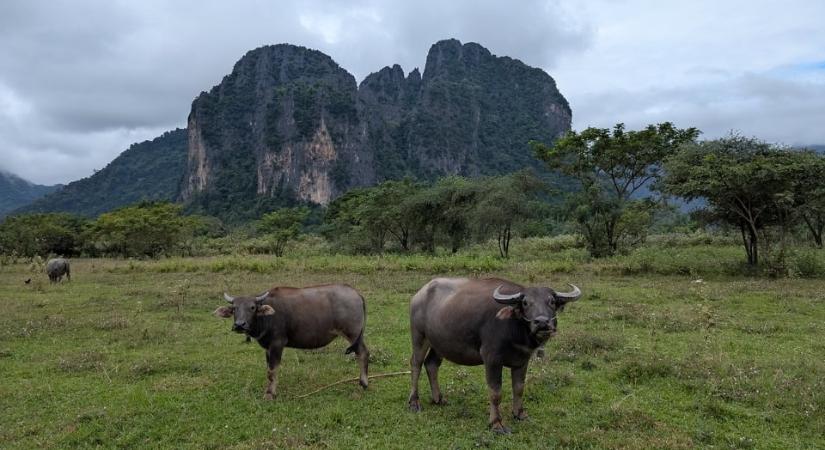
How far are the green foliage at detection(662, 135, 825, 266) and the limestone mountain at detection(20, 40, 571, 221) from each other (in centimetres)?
10241

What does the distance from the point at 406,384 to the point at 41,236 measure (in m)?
57.9

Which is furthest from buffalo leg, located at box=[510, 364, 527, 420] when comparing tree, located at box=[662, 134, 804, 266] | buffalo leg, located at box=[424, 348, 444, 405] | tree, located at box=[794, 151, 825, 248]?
tree, located at box=[794, 151, 825, 248]

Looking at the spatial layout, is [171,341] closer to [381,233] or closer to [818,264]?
[818,264]

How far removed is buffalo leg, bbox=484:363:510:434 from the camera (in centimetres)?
596

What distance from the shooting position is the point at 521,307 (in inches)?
227

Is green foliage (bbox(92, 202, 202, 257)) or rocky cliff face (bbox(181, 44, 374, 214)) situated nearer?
green foliage (bbox(92, 202, 202, 257))

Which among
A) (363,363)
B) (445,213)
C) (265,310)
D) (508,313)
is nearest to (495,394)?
(508,313)

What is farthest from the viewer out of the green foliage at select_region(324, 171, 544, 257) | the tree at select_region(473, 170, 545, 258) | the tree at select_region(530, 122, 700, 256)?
the green foliage at select_region(324, 171, 544, 257)

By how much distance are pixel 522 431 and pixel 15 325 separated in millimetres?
12931

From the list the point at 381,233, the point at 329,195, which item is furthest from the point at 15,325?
the point at 329,195

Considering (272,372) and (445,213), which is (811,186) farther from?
(445,213)

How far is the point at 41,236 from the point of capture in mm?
52344

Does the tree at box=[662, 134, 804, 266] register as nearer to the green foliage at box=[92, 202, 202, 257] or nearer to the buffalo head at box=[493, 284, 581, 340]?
the buffalo head at box=[493, 284, 581, 340]

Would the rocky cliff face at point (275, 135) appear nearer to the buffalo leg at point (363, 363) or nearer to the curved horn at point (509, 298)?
the buffalo leg at point (363, 363)
